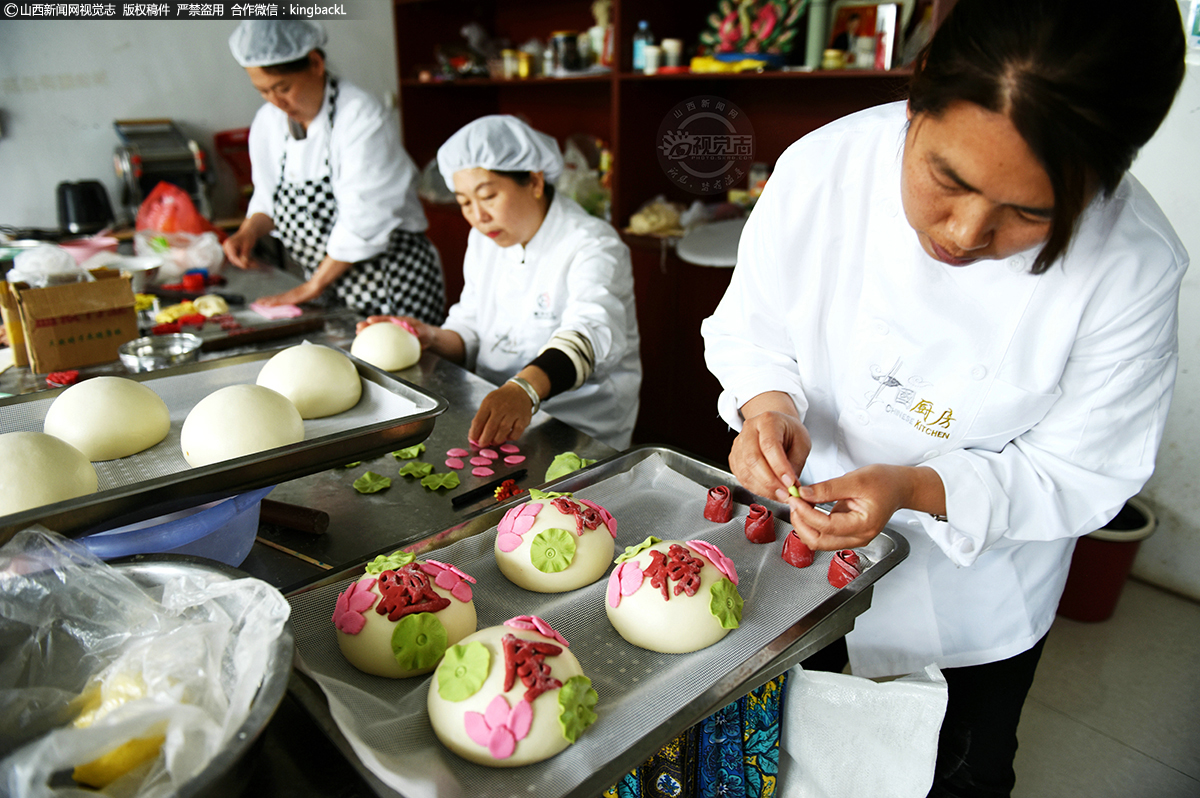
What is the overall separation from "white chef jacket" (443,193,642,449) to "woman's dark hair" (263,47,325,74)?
88 centimetres

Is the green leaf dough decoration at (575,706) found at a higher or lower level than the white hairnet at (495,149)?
lower

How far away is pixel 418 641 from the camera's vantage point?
0.85m

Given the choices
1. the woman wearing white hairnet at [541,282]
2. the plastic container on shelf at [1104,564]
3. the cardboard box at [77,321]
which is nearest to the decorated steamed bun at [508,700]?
the woman wearing white hairnet at [541,282]

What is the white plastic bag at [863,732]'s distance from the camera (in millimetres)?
937

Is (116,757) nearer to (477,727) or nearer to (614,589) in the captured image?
(477,727)

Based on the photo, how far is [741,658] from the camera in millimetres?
891

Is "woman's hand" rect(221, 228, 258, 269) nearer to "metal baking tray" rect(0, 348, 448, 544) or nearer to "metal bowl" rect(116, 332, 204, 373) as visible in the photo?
"metal bowl" rect(116, 332, 204, 373)

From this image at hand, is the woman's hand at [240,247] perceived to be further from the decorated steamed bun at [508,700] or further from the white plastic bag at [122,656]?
the decorated steamed bun at [508,700]

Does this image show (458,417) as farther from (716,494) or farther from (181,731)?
(181,731)

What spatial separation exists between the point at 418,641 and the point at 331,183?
7.62 feet

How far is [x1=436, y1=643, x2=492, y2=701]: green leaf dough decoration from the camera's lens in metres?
0.77

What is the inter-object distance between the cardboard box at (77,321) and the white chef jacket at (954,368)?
1596mm

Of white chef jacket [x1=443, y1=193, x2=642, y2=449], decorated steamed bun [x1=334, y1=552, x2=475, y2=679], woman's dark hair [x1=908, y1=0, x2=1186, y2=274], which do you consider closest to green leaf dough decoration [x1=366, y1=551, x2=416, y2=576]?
decorated steamed bun [x1=334, y1=552, x2=475, y2=679]

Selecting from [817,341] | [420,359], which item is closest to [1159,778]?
[817,341]
